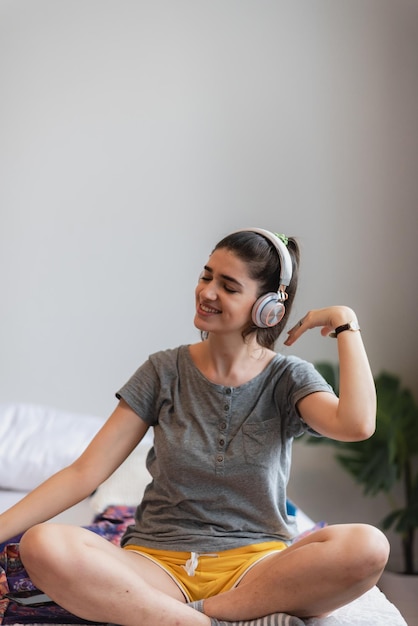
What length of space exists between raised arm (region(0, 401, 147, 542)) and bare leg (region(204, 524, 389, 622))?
324 millimetres

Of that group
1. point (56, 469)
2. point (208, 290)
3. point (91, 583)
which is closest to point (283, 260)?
point (208, 290)

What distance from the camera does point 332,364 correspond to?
114 inches

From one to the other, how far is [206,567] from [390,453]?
4.21 feet

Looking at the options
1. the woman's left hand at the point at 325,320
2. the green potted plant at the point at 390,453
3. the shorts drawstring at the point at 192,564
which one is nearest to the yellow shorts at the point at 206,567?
the shorts drawstring at the point at 192,564

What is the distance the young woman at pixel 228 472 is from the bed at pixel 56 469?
12 cm

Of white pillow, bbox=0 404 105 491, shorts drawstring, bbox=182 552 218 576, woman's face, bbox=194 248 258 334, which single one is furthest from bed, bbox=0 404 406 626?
woman's face, bbox=194 248 258 334

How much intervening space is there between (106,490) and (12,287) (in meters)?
0.86

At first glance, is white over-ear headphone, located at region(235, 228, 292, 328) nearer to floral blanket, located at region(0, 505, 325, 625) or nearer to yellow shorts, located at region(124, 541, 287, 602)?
yellow shorts, located at region(124, 541, 287, 602)

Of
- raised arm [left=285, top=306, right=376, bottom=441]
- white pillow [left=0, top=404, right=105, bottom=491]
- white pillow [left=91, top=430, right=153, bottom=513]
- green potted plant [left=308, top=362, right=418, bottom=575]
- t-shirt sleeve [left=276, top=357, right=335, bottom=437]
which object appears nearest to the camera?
raised arm [left=285, top=306, right=376, bottom=441]

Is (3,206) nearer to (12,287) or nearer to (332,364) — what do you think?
(12,287)

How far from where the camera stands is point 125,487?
226 centimetres

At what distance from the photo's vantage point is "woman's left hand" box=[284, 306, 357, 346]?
1.61 meters

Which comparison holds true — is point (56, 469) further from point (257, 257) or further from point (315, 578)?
point (315, 578)

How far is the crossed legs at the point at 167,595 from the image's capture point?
1.34 metres
